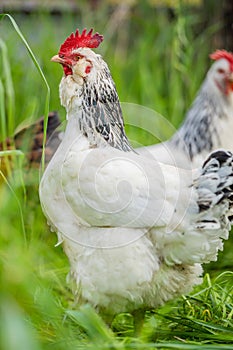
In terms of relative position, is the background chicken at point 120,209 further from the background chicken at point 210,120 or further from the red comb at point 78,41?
the background chicken at point 210,120

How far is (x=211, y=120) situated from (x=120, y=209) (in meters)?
1.51

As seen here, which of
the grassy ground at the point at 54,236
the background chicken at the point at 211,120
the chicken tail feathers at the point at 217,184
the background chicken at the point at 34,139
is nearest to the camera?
the grassy ground at the point at 54,236

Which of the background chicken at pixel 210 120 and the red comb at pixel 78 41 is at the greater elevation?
the red comb at pixel 78 41

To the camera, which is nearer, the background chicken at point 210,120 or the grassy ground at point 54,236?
the grassy ground at point 54,236

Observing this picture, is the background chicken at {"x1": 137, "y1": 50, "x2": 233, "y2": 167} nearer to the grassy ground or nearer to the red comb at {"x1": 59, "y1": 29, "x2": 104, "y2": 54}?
the grassy ground

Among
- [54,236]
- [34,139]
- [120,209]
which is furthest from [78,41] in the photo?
[54,236]

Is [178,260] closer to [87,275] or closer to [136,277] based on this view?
[136,277]

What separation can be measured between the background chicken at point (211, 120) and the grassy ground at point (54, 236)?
277 millimetres

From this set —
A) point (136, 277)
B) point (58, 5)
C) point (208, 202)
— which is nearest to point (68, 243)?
point (136, 277)

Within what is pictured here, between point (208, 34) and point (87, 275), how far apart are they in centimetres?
322

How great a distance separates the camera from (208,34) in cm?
469

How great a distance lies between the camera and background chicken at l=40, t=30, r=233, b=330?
70.5 inches

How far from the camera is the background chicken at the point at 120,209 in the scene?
1790mm

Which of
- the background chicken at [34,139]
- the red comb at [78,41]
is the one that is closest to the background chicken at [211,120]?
the background chicken at [34,139]
